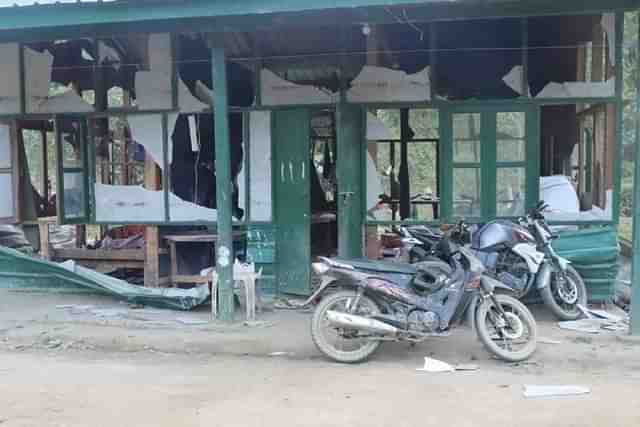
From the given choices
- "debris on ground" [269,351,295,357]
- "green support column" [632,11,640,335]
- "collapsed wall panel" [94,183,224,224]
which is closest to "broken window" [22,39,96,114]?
"collapsed wall panel" [94,183,224,224]

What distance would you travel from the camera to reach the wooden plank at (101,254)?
824 cm

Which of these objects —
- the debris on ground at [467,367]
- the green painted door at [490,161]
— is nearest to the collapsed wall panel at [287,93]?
the green painted door at [490,161]

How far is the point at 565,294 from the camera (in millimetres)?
6770

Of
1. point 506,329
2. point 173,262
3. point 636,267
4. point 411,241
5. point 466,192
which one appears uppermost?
point 466,192

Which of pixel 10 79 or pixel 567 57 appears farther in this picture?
pixel 10 79

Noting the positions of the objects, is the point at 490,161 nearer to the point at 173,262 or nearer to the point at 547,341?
the point at 547,341

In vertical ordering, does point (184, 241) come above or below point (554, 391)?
above

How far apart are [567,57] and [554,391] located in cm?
418

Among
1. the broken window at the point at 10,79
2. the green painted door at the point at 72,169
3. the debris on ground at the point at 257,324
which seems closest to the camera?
the debris on ground at the point at 257,324

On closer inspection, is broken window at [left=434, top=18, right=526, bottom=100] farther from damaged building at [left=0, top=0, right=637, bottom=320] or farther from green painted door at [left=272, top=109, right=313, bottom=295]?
green painted door at [left=272, top=109, right=313, bottom=295]

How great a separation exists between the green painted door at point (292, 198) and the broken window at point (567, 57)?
2.66 m

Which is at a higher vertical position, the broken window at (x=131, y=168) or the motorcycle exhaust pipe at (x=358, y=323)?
the broken window at (x=131, y=168)

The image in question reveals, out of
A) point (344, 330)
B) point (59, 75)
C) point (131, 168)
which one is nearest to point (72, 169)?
point (131, 168)

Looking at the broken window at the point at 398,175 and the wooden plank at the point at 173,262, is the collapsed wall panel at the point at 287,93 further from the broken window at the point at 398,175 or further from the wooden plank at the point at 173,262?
the wooden plank at the point at 173,262
